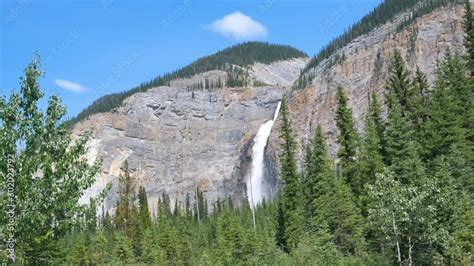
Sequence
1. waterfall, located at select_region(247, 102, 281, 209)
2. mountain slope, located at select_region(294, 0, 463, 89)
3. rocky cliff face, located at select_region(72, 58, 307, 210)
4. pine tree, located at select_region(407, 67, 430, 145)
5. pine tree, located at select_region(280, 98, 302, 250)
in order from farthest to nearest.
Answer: rocky cliff face, located at select_region(72, 58, 307, 210)
mountain slope, located at select_region(294, 0, 463, 89)
waterfall, located at select_region(247, 102, 281, 209)
pine tree, located at select_region(280, 98, 302, 250)
pine tree, located at select_region(407, 67, 430, 145)

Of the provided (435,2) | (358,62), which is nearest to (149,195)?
(358,62)

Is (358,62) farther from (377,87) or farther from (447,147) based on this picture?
(447,147)

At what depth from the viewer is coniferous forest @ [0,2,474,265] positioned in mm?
12711

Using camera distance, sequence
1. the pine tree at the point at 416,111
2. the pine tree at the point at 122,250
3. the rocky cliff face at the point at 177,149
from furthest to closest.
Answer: the rocky cliff face at the point at 177,149 → the pine tree at the point at 122,250 → the pine tree at the point at 416,111

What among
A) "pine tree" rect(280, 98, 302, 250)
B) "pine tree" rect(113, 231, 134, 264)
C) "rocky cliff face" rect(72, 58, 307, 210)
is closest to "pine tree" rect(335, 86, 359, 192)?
"pine tree" rect(280, 98, 302, 250)

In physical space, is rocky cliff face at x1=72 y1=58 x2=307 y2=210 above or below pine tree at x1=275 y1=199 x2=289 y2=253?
above

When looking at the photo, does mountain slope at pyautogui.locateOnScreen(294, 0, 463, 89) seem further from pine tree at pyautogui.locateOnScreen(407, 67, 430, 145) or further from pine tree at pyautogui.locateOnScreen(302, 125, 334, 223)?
pine tree at pyautogui.locateOnScreen(407, 67, 430, 145)

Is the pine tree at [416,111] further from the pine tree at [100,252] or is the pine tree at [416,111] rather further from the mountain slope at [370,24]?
the mountain slope at [370,24]

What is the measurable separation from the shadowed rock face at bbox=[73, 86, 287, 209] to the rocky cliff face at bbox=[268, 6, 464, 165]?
29.4 m

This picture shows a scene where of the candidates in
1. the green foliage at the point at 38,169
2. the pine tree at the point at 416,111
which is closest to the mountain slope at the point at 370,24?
the pine tree at the point at 416,111

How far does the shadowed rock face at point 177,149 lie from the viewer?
177m

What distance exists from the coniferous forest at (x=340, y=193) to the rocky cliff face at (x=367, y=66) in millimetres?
78622

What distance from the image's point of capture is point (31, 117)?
1300cm

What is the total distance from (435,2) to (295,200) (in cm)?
12187
